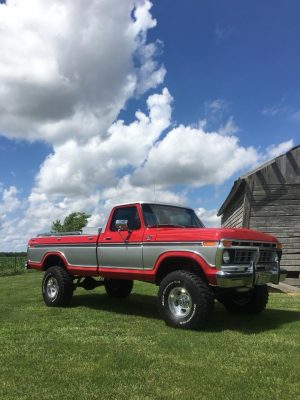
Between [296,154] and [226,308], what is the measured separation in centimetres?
880

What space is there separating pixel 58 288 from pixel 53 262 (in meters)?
0.94

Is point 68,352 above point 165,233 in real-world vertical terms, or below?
below

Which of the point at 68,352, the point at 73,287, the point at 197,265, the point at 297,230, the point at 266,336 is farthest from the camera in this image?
the point at 297,230

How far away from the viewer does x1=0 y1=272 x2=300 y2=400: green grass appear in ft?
14.6

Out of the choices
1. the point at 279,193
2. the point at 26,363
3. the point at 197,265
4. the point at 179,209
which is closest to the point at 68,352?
the point at 26,363

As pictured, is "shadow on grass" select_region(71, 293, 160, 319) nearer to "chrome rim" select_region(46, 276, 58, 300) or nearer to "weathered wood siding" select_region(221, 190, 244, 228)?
"chrome rim" select_region(46, 276, 58, 300)

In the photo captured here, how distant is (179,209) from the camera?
9180 millimetres

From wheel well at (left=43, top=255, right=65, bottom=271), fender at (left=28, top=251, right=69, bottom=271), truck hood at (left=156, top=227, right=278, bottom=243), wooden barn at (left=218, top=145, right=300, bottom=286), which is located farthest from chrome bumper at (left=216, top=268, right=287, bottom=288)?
wooden barn at (left=218, top=145, right=300, bottom=286)

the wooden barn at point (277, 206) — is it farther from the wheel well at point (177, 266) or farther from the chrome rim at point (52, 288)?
the wheel well at point (177, 266)

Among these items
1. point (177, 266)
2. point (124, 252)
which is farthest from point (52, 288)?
point (177, 266)

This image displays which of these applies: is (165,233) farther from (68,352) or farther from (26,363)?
(26,363)

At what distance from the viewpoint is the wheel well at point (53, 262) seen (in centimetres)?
1066

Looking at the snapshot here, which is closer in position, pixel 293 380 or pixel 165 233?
pixel 293 380

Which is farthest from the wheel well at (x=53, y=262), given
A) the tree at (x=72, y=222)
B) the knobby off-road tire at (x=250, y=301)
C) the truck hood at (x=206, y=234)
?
the tree at (x=72, y=222)
